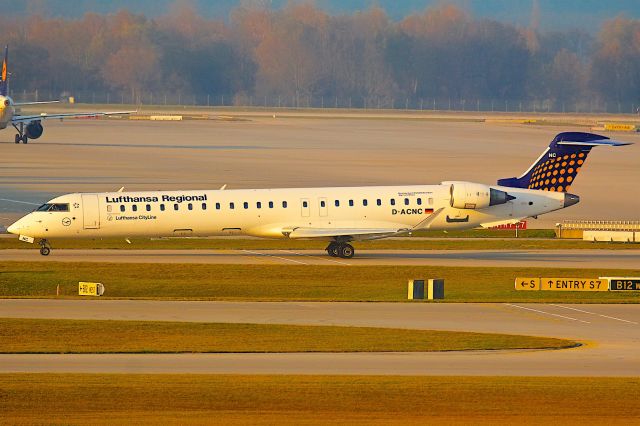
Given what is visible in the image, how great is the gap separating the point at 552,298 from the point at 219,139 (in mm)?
95838

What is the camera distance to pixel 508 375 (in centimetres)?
3186

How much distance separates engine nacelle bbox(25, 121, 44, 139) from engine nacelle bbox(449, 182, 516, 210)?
263ft

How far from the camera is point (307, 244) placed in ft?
198

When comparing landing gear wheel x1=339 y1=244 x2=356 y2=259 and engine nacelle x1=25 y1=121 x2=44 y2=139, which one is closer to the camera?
landing gear wheel x1=339 y1=244 x2=356 y2=259

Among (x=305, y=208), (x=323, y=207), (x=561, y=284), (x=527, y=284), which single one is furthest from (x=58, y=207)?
(x=561, y=284)

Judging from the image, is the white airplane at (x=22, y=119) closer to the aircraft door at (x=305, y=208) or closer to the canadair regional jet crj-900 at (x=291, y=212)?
the canadair regional jet crj-900 at (x=291, y=212)

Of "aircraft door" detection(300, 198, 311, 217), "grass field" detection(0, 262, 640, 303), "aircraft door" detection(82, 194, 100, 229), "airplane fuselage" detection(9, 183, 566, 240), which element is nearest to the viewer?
"grass field" detection(0, 262, 640, 303)

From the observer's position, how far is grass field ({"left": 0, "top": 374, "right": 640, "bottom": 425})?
91.1 ft

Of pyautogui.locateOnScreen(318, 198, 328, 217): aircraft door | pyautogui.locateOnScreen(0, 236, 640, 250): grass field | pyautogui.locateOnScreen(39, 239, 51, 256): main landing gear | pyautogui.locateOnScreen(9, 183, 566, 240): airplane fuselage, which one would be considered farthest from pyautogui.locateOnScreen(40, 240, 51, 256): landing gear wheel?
pyautogui.locateOnScreen(318, 198, 328, 217): aircraft door

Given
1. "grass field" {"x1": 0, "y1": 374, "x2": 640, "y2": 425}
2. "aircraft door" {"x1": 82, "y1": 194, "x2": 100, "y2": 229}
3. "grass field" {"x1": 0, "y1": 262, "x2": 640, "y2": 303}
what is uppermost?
"aircraft door" {"x1": 82, "y1": 194, "x2": 100, "y2": 229}

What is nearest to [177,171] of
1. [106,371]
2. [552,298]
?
[552,298]

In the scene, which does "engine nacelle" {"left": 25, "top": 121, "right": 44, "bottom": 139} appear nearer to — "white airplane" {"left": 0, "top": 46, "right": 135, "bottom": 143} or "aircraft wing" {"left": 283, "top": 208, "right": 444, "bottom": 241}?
"white airplane" {"left": 0, "top": 46, "right": 135, "bottom": 143}

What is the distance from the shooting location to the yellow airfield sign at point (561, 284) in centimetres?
4769

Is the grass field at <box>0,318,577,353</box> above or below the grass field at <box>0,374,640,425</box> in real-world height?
below
